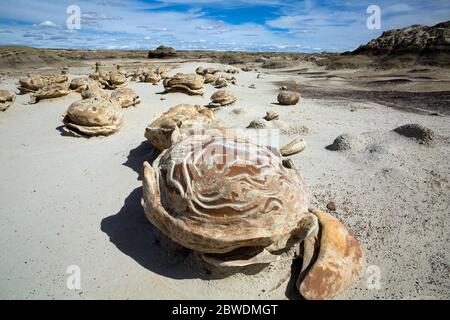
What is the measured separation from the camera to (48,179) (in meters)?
3.94

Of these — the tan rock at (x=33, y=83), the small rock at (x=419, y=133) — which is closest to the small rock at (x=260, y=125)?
the small rock at (x=419, y=133)

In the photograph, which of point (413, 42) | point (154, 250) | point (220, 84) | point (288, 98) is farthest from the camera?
point (413, 42)

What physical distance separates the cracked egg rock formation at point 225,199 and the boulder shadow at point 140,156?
173cm

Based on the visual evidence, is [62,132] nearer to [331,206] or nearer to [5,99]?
[5,99]

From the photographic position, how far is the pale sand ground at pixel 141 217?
89.6 inches

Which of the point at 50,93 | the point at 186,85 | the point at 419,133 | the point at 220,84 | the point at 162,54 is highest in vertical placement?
the point at 162,54

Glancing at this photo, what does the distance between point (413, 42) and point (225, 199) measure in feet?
93.8

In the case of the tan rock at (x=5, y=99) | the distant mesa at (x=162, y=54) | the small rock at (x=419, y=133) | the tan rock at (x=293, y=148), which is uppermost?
the distant mesa at (x=162, y=54)

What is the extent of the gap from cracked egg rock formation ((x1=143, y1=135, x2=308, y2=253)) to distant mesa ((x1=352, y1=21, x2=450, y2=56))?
83.6ft

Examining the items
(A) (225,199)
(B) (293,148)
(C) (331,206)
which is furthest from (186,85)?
(A) (225,199)

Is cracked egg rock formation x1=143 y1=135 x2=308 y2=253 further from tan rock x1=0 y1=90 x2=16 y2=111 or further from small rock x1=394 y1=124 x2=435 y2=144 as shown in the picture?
tan rock x1=0 y1=90 x2=16 y2=111

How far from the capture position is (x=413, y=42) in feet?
77.3

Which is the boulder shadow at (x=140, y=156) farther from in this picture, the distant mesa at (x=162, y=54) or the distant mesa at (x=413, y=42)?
the distant mesa at (x=162, y=54)
